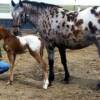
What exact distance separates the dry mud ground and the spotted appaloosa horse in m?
0.41

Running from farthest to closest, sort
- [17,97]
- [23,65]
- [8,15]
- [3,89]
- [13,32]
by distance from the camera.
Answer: [8,15] < [23,65] < [13,32] < [3,89] < [17,97]

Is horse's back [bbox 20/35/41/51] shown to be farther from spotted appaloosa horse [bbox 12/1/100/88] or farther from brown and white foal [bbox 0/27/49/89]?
spotted appaloosa horse [bbox 12/1/100/88]

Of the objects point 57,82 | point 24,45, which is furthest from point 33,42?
point 57,82

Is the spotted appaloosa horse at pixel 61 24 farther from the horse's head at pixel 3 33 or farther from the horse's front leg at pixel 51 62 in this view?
the horse's head at pixel 3 33

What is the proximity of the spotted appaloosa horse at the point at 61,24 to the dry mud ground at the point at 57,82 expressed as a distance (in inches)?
16.1

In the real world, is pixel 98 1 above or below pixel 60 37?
below

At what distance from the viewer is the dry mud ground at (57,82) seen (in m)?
8.00

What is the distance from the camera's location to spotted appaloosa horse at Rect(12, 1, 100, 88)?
8.37 meters

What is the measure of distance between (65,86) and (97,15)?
1.56m

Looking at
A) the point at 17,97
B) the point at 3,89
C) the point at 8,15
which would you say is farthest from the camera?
the point at 8,15

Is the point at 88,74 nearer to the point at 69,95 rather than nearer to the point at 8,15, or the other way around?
the point at 69,95

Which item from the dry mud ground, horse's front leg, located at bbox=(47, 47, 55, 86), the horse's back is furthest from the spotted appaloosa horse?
the dry mud ground

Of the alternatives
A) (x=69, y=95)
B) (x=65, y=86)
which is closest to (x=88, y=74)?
(x=65, y=86)

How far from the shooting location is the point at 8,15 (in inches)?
603
